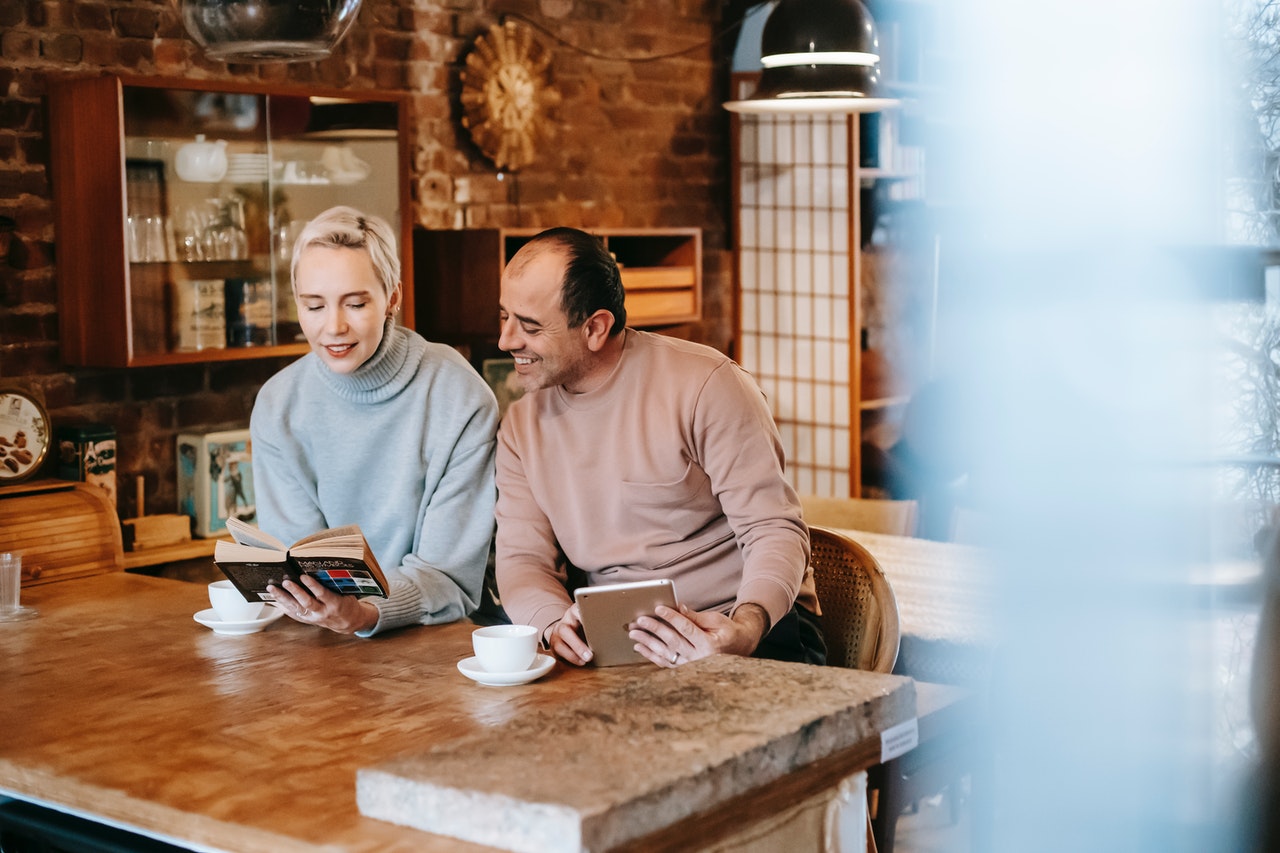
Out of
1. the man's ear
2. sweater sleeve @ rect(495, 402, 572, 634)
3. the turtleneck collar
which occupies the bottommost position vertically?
sweater sleeve @ rect(495, 402, 572, 634)

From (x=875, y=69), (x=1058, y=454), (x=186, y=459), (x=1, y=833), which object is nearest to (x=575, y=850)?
(x=1, y=833)

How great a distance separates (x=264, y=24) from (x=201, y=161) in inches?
71.6

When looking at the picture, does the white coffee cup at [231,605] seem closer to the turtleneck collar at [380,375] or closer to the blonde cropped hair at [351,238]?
the turtleneck collar at [380,375]

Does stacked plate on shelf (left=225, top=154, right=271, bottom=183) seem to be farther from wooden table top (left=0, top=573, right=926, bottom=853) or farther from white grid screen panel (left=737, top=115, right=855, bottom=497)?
white grid screen panel (left=737, top=115, right=855, bottom=497)

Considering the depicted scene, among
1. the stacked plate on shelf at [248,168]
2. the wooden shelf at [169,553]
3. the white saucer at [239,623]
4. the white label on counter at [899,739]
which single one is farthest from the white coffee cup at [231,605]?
the stacked plate on shelf at [248,168]

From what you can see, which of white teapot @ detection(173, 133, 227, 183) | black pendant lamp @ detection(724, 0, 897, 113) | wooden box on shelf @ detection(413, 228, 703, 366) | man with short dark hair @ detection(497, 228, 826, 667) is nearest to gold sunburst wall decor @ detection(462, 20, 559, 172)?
wooden box on shelf @ detection(413, 228, 703, 366)

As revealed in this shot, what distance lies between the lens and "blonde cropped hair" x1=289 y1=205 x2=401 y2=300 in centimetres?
265

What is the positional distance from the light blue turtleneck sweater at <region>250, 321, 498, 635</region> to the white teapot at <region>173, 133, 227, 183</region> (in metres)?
1.09

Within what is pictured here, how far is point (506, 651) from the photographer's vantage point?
2.05m

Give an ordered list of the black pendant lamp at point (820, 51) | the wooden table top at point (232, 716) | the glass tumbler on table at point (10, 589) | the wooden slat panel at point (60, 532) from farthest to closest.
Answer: the black pendant lamp at point (820, 51), the wooden slat panel at point (60, 532), the glass tumbler on table at point (10, 589), the wooden table top at point (232, 716)

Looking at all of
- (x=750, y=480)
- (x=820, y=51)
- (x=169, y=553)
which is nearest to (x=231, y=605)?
(x=750, y=480)

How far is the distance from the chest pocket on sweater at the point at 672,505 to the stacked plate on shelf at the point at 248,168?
5.82 ft

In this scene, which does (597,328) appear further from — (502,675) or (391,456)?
(502,675)

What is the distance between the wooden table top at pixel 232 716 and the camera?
1561mm
